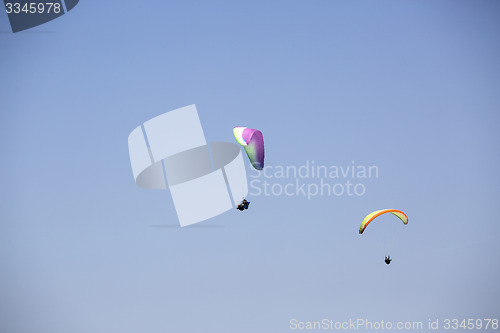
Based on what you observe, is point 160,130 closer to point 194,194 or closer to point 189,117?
point 189,117

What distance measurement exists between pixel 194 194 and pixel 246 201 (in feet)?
6.68

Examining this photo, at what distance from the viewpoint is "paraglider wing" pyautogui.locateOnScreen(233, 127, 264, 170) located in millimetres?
16969

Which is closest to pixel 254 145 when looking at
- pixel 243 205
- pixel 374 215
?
pixel 243 205

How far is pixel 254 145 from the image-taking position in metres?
17.0

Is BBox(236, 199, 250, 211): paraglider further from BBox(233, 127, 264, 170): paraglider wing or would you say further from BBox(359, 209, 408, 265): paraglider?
BBox(359, 209, 408, 265): paraglider

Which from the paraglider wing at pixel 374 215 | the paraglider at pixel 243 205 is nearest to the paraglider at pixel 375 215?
the paraglider wing at pixel 374 215

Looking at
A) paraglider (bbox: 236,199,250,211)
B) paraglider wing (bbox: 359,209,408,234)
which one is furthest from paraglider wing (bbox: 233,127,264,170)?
paraglider wing (bbox: 359,209,408,234)

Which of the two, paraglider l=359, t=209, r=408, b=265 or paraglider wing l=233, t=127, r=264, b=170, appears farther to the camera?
paraglider l=359, t=209, r=408, b=265

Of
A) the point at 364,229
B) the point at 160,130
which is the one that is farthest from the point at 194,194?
the point at 364,229

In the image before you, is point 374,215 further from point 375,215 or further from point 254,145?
point 254,145

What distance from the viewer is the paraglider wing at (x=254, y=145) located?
16969mm

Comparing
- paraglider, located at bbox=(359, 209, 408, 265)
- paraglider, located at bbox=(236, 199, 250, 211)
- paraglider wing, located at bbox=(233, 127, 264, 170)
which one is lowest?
paraglider, located at bbox=(359, 209, 408, 265)

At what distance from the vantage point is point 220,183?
19.4m

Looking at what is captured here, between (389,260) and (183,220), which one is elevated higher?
(183,220)
